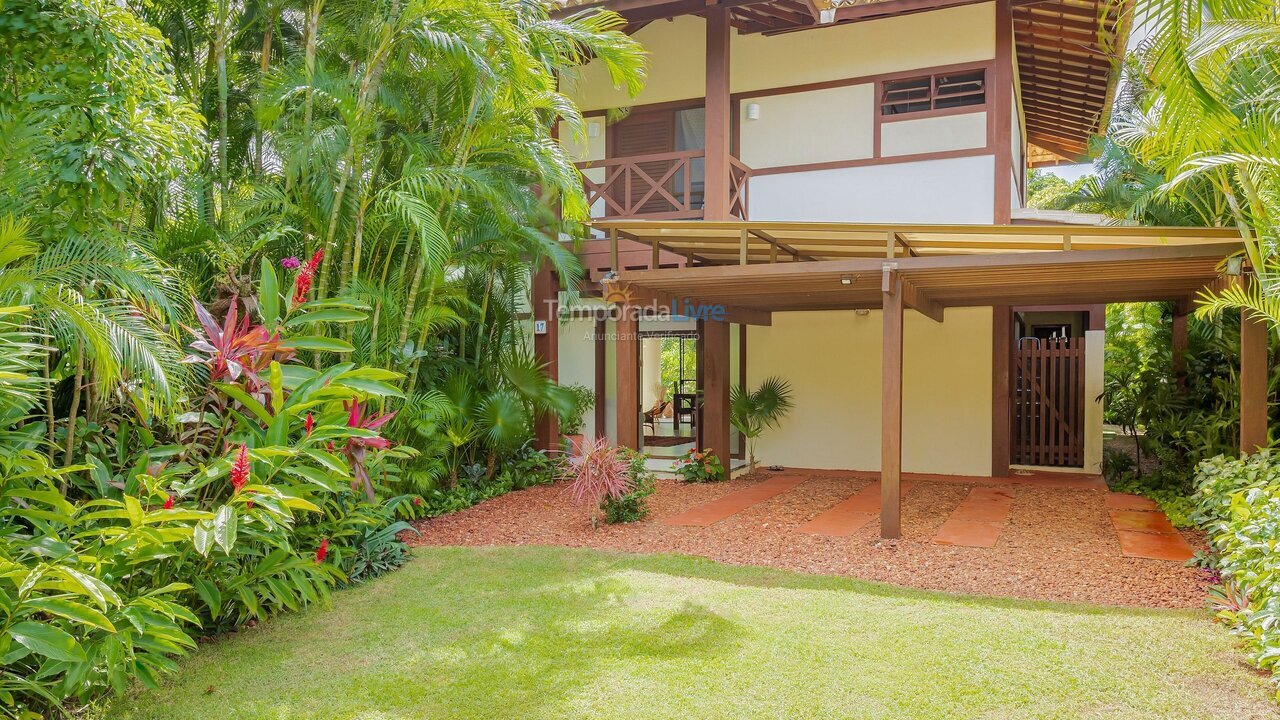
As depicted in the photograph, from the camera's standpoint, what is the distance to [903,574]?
235 inches

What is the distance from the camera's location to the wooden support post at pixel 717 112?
9.70m

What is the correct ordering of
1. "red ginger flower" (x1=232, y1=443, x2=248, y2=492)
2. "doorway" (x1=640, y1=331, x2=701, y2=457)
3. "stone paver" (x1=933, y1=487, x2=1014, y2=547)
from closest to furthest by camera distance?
1. "red ginger flower" (x1=232, y1=443, x2=248, y2=492)
2. "stone paver" (x1=933, y1=487, x2=1014, y2=547)
3. "doorway" (x1=640, y1=331, x2=701, y2=457)

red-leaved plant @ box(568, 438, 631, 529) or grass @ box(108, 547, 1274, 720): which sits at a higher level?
red-leaved plant @ box(568, 438, 631, 529)

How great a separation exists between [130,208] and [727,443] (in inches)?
292

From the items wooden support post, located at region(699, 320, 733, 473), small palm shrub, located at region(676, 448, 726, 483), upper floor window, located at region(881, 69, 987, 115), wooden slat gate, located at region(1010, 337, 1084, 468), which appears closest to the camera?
upper floor window, located at region(881, 69, 987, 115)

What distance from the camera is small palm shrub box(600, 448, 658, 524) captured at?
7.79m

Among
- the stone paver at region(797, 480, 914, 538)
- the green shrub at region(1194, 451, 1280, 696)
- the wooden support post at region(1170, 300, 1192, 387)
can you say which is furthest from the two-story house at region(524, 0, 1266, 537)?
the green shrub at region(1194, 451, 1280, 696)

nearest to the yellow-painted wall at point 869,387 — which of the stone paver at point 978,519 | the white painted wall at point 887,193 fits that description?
the stone paver at point 978,519

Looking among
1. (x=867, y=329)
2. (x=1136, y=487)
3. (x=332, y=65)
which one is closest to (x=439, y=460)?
(x=332, y=65)

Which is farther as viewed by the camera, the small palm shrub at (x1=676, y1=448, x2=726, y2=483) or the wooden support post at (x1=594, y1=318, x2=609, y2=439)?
the wooden support post at (x1=594, y1=318, x2=609, y2=439)

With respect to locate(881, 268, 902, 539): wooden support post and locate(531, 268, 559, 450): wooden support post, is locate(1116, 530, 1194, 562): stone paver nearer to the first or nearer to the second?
locate(881, 268, 902, 539): wooden support post

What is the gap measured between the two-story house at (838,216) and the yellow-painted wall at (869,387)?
0.09 feet

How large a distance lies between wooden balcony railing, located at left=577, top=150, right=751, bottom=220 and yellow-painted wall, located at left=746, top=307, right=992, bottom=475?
6.88 ft

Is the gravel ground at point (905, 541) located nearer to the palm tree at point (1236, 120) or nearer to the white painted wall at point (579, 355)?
the palm tree at point (1236, 120)
